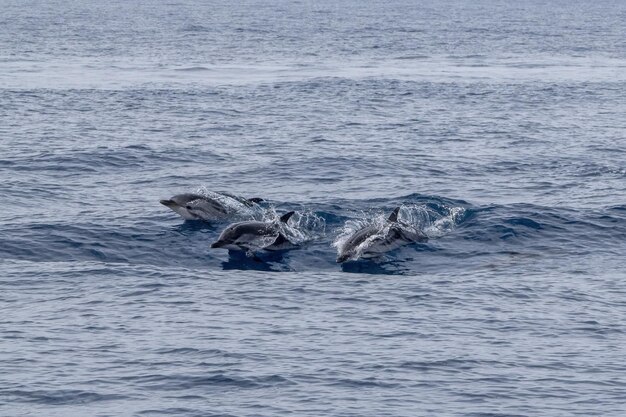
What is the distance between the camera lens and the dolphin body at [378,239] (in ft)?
107

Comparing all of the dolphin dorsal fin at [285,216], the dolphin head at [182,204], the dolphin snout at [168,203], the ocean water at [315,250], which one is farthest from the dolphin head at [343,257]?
the dolphin snout at [168,203]

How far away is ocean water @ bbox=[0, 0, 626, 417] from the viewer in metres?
23.8

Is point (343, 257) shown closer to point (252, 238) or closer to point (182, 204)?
point (252, 238)

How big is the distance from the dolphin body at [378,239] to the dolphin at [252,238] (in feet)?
6.13

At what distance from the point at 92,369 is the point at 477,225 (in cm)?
1536

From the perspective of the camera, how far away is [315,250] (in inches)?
1331

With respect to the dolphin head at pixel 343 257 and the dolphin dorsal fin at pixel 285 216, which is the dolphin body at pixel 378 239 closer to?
the dolphin head at pixel 343 257

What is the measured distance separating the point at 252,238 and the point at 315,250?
173cm

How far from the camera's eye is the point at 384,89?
234ft

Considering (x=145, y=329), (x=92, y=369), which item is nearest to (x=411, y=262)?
(x=145, y=329)

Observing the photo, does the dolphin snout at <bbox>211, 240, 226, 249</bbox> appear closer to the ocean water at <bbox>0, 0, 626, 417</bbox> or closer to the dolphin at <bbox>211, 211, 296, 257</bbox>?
the dolphin at <bbox>211, 211, 296, 257</bbox>

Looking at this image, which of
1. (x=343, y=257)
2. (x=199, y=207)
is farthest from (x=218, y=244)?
(x=199, y=207)

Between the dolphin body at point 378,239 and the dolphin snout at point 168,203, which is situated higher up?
the dolphin snout at point 168,203

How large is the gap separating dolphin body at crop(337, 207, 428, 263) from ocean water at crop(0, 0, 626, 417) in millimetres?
299
